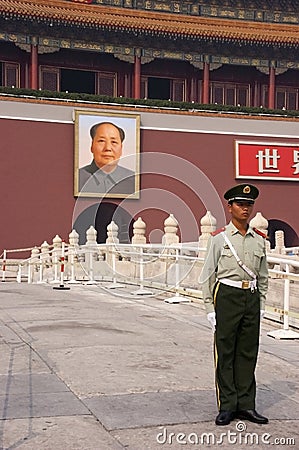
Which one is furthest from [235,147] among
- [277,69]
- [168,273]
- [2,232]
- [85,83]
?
[168,273]

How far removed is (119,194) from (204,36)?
7.43m

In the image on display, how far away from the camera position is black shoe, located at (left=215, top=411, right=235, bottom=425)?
4.11 meters

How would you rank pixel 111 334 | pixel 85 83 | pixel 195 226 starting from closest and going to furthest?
pixel 111 334 → pixel 195 226 → pixel 85 83

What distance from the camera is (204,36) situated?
87.0ft

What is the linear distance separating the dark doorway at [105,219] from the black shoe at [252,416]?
1961 centimetres

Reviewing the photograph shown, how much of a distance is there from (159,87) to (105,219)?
6.66m

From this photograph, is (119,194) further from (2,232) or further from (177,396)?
(177,396)

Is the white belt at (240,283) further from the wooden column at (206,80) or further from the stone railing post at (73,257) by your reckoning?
the wooden column at (206,80)

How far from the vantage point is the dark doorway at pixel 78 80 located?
28.0 metres

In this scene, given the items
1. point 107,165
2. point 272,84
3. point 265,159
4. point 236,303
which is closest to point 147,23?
point 272,84

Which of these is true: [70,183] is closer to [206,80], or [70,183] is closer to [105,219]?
[105,219]

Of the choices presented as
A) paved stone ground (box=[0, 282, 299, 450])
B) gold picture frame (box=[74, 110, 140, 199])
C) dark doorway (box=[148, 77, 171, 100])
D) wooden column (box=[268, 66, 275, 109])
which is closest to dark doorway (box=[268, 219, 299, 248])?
wooden column (box=[268, 66, 275, 109])

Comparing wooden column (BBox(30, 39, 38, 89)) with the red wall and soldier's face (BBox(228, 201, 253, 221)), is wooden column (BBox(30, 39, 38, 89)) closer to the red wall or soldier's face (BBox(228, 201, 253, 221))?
the red wall

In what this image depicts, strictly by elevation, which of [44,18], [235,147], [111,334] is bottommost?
[111,334]
